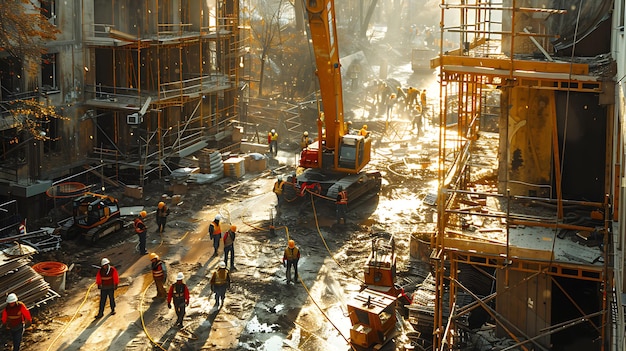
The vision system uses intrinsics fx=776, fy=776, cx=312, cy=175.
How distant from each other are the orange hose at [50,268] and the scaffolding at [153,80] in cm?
1018

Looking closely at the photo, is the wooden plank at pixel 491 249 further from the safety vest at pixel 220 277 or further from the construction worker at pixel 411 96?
the construction worker at pixel 411 96

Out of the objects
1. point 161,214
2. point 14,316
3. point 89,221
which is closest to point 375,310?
point 14,316

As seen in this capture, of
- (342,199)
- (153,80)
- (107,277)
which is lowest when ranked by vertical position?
(107,277)

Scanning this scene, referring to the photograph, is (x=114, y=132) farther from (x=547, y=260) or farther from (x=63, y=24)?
(x=547, y=260)

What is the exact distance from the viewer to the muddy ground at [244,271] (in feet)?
62.1

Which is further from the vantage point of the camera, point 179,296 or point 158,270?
point 158,270

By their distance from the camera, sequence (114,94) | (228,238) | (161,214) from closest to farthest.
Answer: (228,238)
(161,214)
(114,94)

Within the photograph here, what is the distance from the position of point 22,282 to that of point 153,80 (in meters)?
17.6

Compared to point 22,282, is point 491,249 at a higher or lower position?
higher

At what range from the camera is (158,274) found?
20734mm

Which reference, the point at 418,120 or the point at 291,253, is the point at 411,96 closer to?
the point at 418,120

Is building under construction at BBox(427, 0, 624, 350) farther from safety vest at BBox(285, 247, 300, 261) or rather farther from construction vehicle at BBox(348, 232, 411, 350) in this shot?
safety vest at BBox(285, 247, 300, 261)

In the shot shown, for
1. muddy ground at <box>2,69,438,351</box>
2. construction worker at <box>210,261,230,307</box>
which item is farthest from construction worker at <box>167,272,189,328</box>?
construction worker at <box>210,261,230,307</box>

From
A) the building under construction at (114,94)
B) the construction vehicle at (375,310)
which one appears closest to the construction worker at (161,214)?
the building under construction at (114,94)
